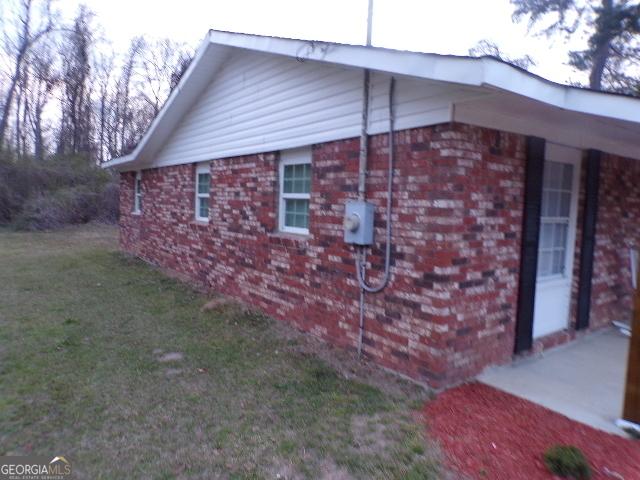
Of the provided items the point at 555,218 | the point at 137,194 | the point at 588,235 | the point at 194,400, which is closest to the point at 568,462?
the point at 194,400

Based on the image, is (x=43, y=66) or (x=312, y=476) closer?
(x=312, y=476)

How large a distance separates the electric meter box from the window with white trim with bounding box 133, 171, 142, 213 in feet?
32.7

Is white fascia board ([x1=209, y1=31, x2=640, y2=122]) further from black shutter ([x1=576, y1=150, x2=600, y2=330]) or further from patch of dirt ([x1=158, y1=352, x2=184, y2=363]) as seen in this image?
patch of dirt ([x1=158, y1=352, x2=184, y2=363])

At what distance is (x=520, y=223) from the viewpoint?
502 cm

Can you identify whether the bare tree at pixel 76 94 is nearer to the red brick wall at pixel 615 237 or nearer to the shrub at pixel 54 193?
the shrub at pixel 54 193

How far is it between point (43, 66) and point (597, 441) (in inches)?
1348

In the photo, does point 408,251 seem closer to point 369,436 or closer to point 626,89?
point 369,436

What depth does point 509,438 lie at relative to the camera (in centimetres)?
356

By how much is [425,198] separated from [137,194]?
11264 mm

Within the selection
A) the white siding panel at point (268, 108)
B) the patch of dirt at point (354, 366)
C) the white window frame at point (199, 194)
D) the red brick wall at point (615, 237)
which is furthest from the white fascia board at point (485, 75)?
the white window frame at point (199, 194)

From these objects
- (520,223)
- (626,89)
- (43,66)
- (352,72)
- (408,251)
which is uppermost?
(43,66)

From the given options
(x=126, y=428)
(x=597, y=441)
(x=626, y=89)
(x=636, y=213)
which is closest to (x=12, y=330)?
(x=126, y=428)

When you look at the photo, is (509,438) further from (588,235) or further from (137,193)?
(137,193)

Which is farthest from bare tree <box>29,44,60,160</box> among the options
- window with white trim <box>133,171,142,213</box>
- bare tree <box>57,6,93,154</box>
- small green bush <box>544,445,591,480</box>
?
small green bush <box>544,445,591,480</box>
